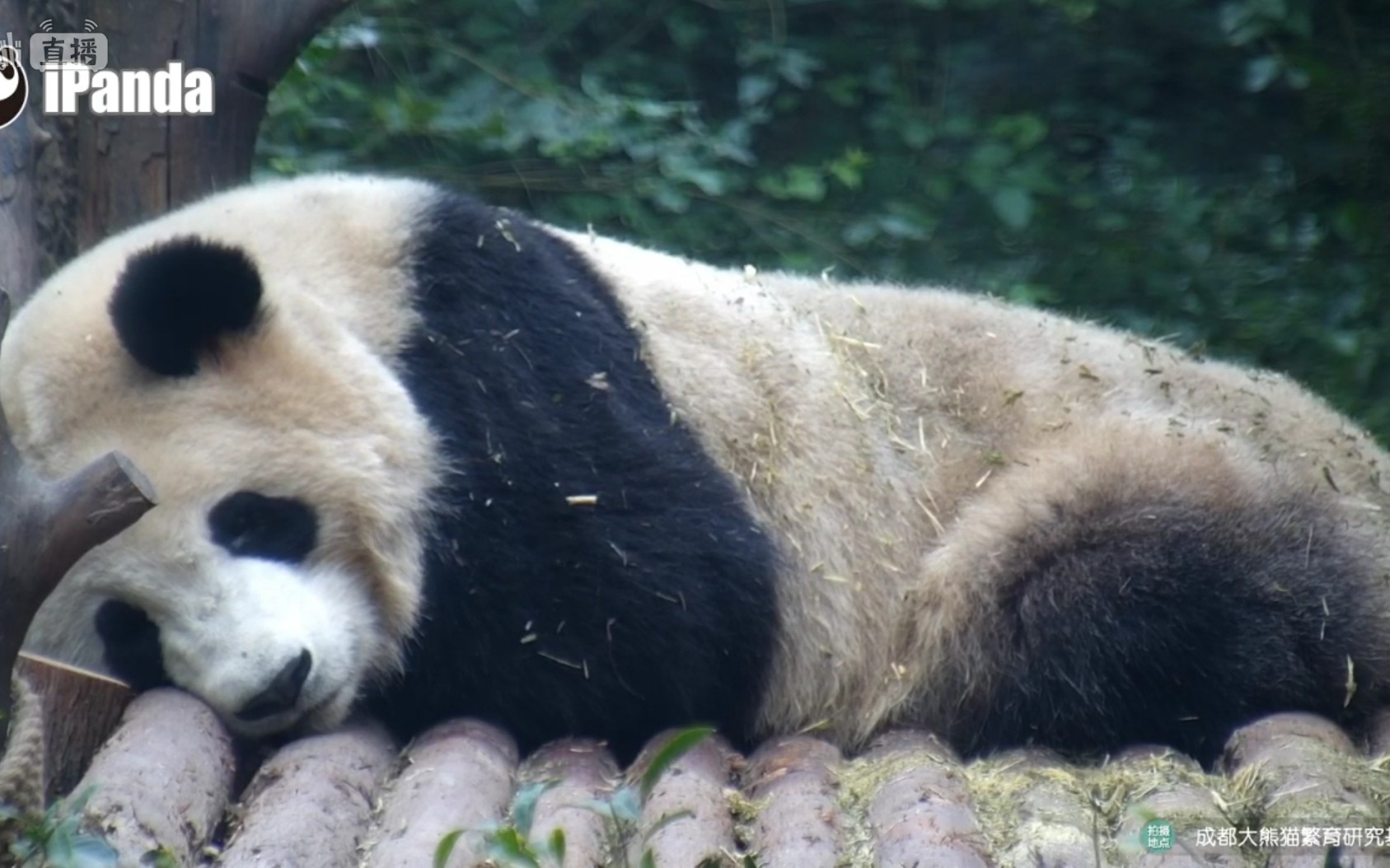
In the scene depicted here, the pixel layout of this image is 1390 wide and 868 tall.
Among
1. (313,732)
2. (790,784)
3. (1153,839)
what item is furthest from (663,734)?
(1153,839)

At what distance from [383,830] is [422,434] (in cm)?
94

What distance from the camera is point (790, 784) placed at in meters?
3.21

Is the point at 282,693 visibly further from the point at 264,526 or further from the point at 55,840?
the point at 55,840

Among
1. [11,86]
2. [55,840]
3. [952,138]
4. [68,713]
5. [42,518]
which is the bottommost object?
[68,713]

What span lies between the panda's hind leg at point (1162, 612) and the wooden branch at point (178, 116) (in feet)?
7.05

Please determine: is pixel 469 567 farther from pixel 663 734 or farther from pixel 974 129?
pixel 974 129

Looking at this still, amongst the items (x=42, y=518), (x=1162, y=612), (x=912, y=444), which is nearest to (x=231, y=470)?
(x=42, y=518)

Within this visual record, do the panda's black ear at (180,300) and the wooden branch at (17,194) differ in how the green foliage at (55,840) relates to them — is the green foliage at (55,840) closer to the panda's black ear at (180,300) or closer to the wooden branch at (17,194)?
the panda's black ear at (180,300)

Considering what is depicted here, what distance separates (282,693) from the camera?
312cm

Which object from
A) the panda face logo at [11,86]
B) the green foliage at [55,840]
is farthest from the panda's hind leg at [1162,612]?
the panda face logo at [11,86]

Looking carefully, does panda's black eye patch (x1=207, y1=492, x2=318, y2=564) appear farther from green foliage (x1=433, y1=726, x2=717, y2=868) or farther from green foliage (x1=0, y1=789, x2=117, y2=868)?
green foliage (x1=433, y1=726, x2=717, y2=868)

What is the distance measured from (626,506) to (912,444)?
2.74ft

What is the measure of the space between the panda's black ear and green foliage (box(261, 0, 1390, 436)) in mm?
2585

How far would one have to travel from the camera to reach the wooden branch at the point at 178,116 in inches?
168
